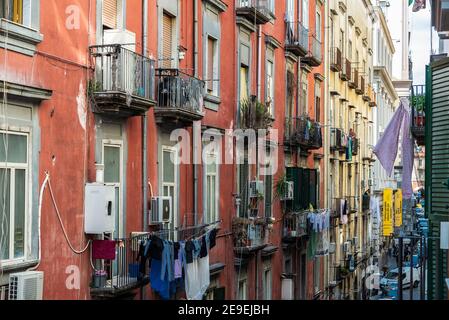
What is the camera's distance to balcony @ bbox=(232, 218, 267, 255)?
18688 millimetres

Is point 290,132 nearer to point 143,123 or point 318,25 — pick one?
point 318,25

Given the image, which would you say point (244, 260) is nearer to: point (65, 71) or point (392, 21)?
point (65, 71)

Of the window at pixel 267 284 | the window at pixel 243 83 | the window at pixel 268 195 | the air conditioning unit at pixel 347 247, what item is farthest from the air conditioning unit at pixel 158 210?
the air conditioning unit at pixel 347 247

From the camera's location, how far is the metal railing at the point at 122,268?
12031 mm

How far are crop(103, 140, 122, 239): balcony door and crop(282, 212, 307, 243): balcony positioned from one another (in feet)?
35.0

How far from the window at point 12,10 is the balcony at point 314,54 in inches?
646

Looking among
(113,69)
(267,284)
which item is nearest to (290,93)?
(267,284)

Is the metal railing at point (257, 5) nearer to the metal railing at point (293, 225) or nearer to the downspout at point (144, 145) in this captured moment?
the downspout at point (144, 145)

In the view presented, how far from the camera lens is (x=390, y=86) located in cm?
5434

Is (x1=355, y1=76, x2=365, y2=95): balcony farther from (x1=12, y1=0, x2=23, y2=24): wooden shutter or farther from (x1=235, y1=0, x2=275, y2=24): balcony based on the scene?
(x1=12, y1=0, x2=23, y2=24): wooden shutter

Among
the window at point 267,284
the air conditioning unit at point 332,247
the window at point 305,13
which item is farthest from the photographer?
the air conditioning unit at point 332,247

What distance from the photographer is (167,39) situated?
1524cm

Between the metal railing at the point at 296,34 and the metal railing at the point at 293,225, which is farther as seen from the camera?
the metal railing at the point at 296,34
